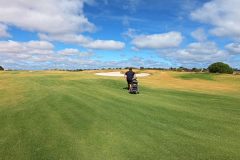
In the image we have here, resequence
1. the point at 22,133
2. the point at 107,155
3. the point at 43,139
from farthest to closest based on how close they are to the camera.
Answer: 1. the point at 22,133
2. the point at 43,139
3. the point at 107,155

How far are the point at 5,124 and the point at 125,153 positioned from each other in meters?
6.92

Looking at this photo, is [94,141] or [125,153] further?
[94,141]

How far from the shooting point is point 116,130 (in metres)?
12.8

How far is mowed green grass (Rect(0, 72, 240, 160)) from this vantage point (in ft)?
33.7

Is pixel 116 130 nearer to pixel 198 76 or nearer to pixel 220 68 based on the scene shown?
pixel 198 76

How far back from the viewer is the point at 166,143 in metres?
11.1

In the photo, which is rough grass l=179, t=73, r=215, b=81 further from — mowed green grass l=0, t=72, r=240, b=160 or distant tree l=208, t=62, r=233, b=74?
mowed green grass l=0, t=72, r=240, b=160

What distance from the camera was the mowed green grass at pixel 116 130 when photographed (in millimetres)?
10258

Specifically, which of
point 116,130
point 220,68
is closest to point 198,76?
point 220,68

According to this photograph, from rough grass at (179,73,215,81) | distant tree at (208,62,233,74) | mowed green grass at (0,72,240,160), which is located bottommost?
mowed green grass at (0,72,240,160)

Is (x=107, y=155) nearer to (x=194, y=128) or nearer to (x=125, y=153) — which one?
(x=125, y=153)

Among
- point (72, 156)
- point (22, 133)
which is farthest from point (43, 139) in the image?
point (72, 156)

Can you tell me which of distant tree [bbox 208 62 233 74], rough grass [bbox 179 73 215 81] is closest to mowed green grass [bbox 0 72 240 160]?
rough grass [bbox 179 73 215 81]

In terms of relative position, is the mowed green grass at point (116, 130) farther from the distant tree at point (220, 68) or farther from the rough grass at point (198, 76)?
the distant tree at point (220, 68)
